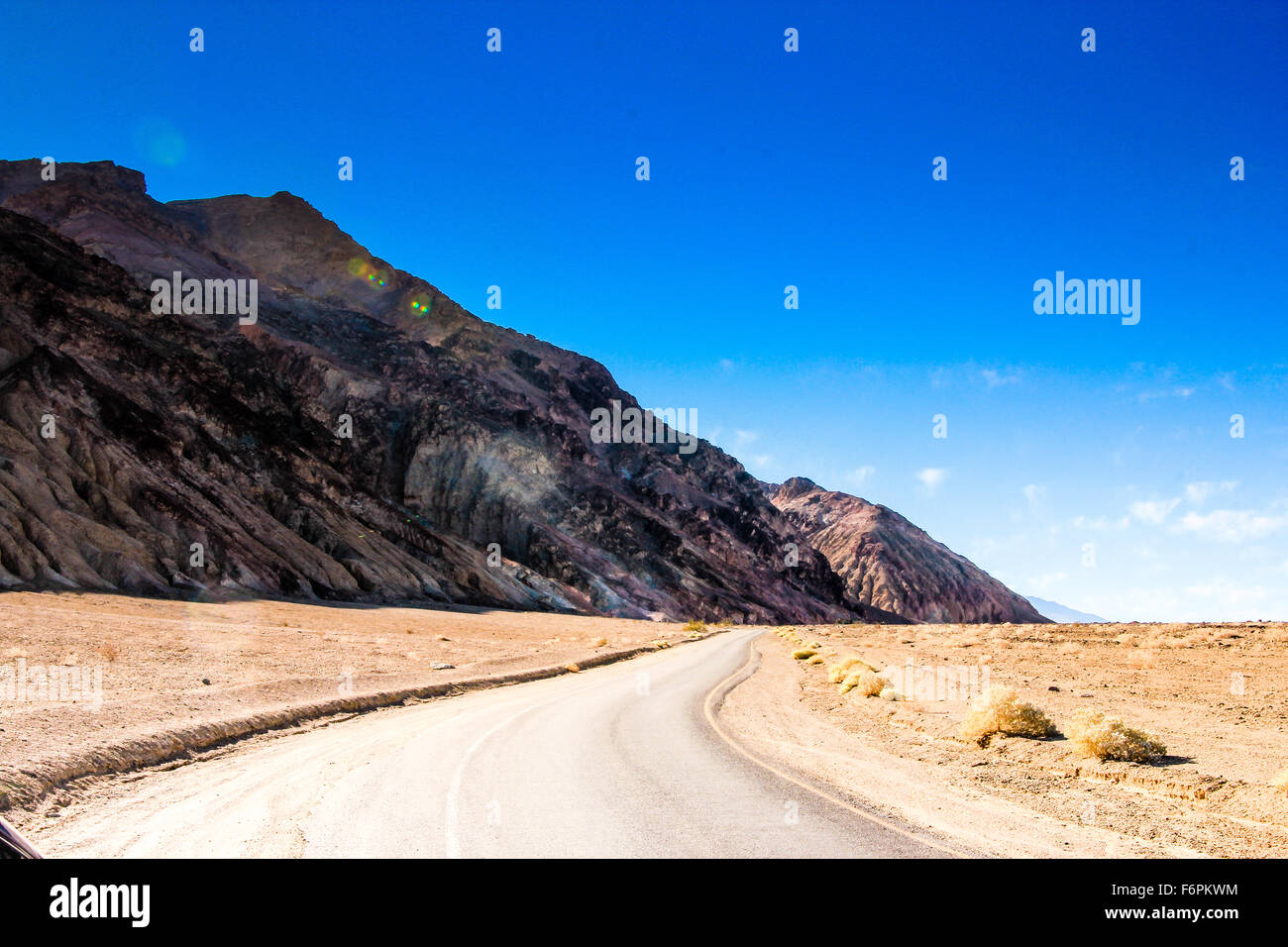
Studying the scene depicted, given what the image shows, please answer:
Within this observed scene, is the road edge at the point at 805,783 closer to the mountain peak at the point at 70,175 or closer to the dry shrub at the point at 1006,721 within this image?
the dry shrub at the point at 1006,721

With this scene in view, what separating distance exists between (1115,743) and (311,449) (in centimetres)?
7498

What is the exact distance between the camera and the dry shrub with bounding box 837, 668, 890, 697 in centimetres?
2108

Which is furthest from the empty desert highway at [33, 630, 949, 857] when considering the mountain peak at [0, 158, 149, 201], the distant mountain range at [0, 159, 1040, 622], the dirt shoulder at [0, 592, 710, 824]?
the mountain peak at [0, 158, 149, 201]

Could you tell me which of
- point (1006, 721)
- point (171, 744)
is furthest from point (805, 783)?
point (171, 744)

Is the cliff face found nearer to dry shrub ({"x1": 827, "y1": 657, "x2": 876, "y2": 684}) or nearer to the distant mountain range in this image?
the distant mountain range

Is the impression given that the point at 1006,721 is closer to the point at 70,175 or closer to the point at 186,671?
the point at 186,671

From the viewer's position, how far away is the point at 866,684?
21578mm

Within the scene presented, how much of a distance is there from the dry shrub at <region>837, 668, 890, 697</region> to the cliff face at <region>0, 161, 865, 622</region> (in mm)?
35228

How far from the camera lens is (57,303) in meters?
58.7

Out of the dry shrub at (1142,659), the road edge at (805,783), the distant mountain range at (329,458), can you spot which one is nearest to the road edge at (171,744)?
the road edge at (805,783)

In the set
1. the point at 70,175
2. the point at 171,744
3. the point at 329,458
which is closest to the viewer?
the point at 171,744

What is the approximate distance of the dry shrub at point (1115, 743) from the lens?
11.9 meters
